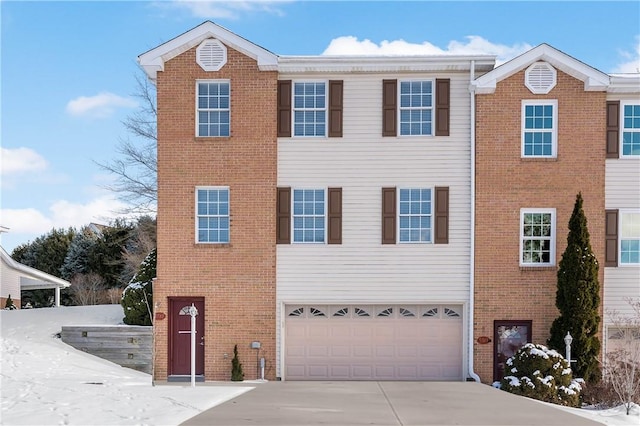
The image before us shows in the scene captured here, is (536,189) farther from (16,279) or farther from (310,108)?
(16,279)

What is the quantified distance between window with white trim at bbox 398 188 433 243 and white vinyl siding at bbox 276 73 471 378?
198 mm

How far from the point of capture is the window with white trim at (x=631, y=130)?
16594mm

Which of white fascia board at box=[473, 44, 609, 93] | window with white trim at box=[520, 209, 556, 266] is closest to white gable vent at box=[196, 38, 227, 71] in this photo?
white fascia board at box=[473, 44, 609, 93]

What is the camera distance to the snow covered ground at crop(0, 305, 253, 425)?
404 inches

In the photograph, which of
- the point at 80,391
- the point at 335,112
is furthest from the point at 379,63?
the point at 80,391

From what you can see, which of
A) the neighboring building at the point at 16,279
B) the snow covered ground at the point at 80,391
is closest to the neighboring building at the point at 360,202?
the snow covered ground at the point at 80,391

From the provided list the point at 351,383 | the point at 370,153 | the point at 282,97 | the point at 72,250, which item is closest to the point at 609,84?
the point at 370,153

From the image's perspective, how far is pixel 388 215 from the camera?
54.1 ft

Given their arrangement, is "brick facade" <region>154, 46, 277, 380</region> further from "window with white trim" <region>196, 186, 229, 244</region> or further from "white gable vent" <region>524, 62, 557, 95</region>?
"white gable vent" <region>524, 62, 557, 95</region>

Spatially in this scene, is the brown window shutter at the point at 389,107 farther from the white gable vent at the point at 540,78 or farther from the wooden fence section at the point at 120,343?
the wooden fence section at the point at 120,343

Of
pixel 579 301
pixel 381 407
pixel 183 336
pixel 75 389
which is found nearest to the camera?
pixel 381 407

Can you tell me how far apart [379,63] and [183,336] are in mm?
8817

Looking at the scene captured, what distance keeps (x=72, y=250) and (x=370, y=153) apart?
27281 millimetres

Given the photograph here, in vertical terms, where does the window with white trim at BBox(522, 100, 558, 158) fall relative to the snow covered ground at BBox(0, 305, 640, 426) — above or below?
above
